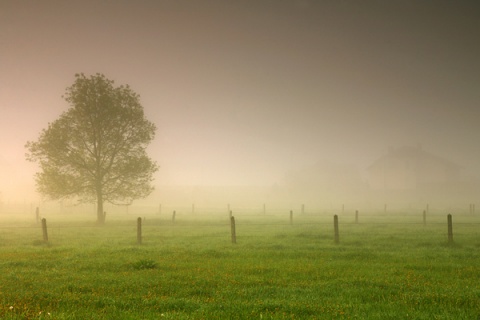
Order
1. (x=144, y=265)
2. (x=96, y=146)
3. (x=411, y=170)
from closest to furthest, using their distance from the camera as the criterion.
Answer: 1. (x=144, y=265)
2. (x=96, y=146)
3. (x=411, y=170)

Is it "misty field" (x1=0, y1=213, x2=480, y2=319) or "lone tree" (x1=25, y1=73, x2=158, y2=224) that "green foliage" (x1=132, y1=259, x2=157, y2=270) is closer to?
"misty field" (x1=0, y1=213, x2=480, y2=319)

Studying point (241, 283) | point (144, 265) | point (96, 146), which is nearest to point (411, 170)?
point (96, 146)

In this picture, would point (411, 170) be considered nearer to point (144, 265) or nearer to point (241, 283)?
point (144, 265)

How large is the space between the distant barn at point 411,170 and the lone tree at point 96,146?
98995mm

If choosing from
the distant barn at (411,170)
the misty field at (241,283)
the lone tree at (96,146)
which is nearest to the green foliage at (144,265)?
the misty field at (241,283)

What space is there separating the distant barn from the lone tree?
9900 cm

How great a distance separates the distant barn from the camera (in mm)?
119750

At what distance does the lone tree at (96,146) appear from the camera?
→ 38.5 metres

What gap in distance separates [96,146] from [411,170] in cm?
11051

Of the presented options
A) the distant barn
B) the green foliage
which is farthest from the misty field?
the distant barn

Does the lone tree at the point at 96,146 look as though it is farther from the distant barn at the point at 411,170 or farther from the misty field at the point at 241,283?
the distant barn at the point at 411,170

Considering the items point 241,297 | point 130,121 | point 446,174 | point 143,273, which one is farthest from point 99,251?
point 446,174

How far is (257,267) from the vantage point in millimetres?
15141

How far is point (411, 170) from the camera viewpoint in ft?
402
